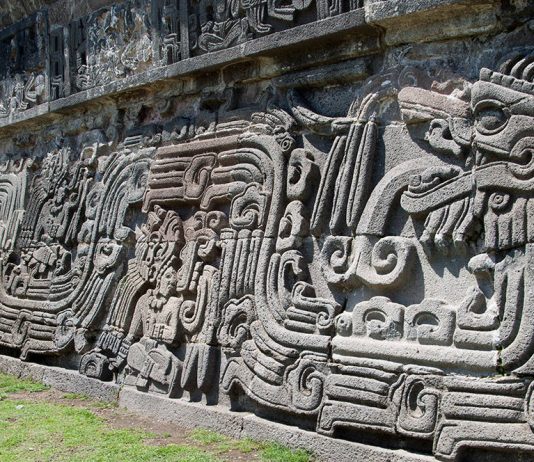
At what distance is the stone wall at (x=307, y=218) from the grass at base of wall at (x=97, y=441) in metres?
0.27

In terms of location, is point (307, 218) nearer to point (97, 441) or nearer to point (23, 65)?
point (97, 441)

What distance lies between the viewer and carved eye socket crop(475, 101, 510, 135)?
3.86 m

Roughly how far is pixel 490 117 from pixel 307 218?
1317 millimetres

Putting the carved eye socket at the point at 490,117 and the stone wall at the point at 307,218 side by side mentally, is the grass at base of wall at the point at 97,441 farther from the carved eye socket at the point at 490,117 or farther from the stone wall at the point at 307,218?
the carved eye socket at the point at 490,117

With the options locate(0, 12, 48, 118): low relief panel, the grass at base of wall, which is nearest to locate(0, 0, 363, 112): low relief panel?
locate(0, 12, 48, 118): low relief panel

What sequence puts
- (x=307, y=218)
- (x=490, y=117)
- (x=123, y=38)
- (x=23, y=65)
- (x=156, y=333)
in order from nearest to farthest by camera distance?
(x=490, y=117) < (x=307, y=218) < (x=156, y=333) < (x=123, y=38) < (x=23, y=65)

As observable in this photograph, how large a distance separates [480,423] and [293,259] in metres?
1.53

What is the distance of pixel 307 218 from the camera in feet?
15.5

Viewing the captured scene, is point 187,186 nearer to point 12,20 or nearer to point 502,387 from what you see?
point 502,387

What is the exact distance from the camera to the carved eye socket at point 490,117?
3.86 m

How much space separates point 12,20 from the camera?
8.06m

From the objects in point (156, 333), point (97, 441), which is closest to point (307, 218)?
point (156, 333)

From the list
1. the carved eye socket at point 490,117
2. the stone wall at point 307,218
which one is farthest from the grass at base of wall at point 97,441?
the carved eye socket at point 490,117

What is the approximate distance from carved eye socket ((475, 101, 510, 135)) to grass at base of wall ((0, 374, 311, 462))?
2032mm
